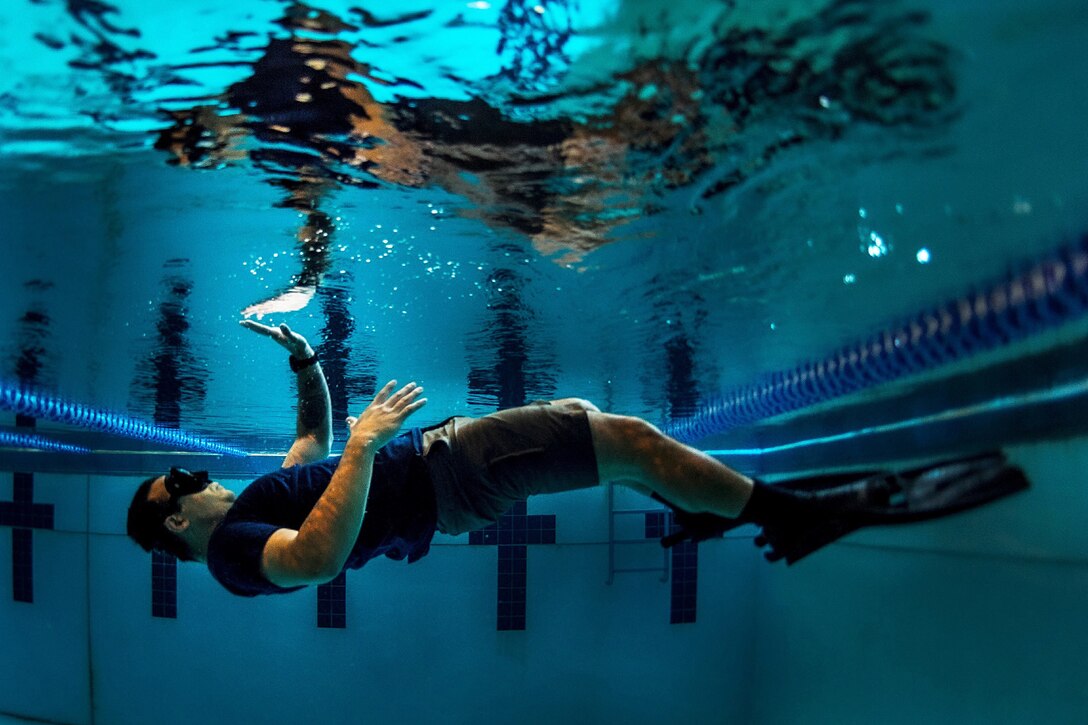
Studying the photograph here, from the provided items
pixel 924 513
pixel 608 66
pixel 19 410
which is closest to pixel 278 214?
pixel 608 66

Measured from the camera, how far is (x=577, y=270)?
6.22 m

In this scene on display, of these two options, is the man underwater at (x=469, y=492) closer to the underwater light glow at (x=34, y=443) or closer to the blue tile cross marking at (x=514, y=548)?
the blue tile cross marking at (x=514, y=548)

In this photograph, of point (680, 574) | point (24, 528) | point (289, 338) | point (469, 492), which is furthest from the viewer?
point (24, 528)

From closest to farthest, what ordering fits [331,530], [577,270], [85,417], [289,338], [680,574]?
[331,530] → [289,338] → [577,270] → [85,417] → [680,574]

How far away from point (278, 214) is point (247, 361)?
15.5 feet

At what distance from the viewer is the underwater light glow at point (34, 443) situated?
1416 cm

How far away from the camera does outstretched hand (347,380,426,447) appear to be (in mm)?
3479

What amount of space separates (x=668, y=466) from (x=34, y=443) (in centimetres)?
1558

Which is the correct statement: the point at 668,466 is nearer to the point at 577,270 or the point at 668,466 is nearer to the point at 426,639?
the point at 577,270

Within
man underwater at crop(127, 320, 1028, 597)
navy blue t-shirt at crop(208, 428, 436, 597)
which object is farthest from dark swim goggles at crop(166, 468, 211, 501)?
navy blue t-shirt at crop(208, 428, 436, 597)

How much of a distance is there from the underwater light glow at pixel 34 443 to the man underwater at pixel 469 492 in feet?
41.6

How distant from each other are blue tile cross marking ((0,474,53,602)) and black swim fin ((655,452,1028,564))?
16.2 meters

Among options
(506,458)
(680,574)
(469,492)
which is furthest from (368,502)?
(680,574)

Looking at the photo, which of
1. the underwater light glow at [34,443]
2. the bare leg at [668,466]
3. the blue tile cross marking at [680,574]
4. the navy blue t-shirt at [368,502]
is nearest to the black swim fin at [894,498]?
the bare leg at [668,466]
